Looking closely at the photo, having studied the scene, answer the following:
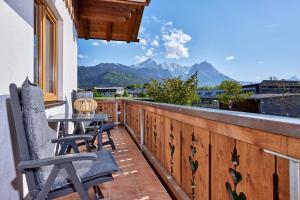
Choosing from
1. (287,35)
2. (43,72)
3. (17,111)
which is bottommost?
(17,111)

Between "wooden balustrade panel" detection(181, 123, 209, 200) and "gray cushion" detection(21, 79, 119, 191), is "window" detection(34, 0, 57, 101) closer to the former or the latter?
"gray cushion" detection(21, 79, 119, 191)

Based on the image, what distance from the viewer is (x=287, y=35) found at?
68.9 metres

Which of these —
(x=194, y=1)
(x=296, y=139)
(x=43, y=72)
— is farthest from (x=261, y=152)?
(x=194, y=1)

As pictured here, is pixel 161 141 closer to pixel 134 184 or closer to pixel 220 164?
pixel 134 184

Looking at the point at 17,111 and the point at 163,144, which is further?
the point at 163,144

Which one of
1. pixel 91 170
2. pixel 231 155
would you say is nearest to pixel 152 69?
pixel 91 170

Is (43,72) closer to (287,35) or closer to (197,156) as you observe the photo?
(197,156)

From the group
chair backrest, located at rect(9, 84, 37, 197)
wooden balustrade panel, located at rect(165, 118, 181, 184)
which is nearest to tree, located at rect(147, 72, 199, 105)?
wooden balustrade panel, located at rect(165, 118, 181, 184)

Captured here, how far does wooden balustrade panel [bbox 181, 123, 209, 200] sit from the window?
5.91ft

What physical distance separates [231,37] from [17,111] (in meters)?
83.2

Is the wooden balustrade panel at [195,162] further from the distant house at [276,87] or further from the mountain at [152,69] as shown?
the mountain at [152,69]

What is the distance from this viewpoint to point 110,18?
18.0ft

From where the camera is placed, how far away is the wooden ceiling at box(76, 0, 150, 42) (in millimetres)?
4980

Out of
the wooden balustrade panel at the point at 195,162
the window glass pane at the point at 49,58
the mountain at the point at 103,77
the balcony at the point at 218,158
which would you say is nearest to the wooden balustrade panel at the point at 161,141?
the balcony at the point at 218,158
